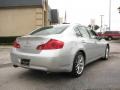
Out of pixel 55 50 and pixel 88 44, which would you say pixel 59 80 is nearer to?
pixel 55 50

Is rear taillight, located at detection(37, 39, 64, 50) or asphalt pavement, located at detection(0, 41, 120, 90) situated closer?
asphalt pavement, located at detection(0, 41, 120, 90)

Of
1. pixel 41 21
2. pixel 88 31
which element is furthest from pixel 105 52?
pixel 41 21

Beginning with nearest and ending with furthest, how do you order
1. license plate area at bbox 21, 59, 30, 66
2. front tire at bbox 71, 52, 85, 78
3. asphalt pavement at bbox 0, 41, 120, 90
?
asphalt pavement at bbox 0, 41, 120, 90 → license plate area at bbox 21, 59, 30, 66 → front tire at bbox 71, 52, 85, 78

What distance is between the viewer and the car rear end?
17.4ft

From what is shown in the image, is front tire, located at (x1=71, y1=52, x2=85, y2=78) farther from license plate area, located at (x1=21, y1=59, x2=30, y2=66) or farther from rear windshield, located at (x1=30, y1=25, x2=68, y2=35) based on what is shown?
license plate area, located at (x1=21, y1=59, x2=30, y2=66)

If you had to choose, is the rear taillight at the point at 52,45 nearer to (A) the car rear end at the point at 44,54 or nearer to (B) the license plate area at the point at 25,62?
Answer: (A) the car rear end at the point at 44,54

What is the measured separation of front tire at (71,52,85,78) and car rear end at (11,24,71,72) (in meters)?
0.35

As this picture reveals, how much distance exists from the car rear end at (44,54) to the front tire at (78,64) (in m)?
0.35

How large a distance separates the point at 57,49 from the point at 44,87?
997 millimetres

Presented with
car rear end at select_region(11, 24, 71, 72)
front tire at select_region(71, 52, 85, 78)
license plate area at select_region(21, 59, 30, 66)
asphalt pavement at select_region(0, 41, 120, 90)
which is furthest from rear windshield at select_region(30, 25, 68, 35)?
asphalt pavement at select_region(0, 41, 120, 90)

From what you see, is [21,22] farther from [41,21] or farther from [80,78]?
[80,78]

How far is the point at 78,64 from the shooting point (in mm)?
6145

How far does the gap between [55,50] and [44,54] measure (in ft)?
0.97

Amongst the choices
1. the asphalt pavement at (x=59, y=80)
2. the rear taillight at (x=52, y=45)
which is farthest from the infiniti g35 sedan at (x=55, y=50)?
the asphalt pavement at (x=59, y=80)
